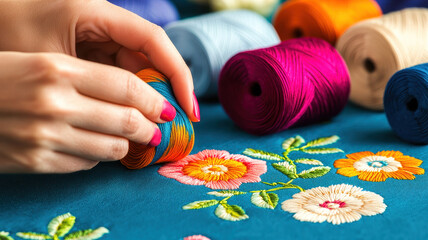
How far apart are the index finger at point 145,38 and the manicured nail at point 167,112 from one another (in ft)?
0.21

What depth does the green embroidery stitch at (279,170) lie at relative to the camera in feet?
2.40

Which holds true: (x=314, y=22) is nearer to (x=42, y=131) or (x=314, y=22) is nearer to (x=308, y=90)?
(x=308, y=90)

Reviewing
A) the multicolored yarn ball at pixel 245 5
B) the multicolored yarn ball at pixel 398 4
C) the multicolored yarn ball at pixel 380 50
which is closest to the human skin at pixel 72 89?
the multicolored yarn ball at pixel 380 50

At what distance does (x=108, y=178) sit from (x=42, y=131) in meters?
0.22

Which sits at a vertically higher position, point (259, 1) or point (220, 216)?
point (259, 1)

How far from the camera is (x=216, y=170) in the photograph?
2.88ft

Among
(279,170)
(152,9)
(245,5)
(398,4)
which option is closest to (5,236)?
(279,170)

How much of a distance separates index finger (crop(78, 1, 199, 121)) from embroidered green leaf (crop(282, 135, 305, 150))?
23 cm

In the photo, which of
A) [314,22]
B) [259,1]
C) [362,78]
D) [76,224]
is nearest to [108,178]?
[76,224]

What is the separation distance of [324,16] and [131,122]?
3.08 ft

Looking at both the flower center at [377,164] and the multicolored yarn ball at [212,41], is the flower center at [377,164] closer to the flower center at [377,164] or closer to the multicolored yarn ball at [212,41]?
the flower center at [377,164]

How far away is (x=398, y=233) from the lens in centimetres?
66

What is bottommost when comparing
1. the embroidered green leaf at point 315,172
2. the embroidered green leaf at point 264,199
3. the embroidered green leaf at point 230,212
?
the embroidered green leaf at point 230,212

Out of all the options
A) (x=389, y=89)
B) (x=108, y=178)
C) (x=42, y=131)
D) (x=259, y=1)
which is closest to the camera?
(x=42, y=131)
